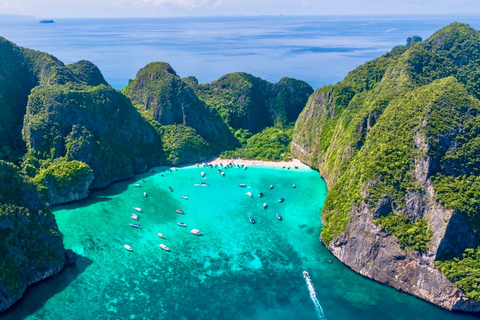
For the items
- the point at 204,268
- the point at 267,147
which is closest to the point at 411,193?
the point at 204,268

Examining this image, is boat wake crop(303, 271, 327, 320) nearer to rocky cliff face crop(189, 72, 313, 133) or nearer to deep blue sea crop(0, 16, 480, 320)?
deep blue sea crop(0, 16, 480, 320)

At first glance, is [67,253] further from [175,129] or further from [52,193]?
[175,129]

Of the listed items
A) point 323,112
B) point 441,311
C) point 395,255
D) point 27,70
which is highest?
point 27,70

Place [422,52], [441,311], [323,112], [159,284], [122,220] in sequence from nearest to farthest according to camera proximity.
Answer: [441,311] → [159,284] → [122,220] → [422,52] → [323,112]

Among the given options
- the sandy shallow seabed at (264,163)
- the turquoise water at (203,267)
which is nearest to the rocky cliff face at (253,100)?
the sandy shallow seabed at (264,163)

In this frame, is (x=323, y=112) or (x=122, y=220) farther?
(x=323, y=112)

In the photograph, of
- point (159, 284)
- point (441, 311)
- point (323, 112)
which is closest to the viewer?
point (441, 311)

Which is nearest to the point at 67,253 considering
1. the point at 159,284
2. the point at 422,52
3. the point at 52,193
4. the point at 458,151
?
the point at 159,284

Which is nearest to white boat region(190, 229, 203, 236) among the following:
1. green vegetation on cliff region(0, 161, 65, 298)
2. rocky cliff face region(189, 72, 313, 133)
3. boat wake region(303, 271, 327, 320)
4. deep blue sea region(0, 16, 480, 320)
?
deep blue sea region(0, 16, 480, 320)
